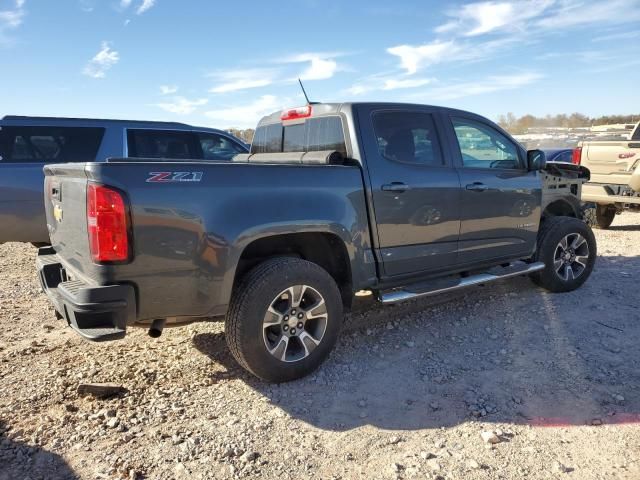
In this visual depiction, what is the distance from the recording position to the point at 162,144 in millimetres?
7266

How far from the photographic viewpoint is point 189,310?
123 inches

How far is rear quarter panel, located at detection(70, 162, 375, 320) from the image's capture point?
9.43ft

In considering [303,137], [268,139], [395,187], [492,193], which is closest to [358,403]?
[395,187]

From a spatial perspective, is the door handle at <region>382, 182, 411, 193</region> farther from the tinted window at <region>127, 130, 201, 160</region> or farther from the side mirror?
the tinted window at <region>127, 130, 201, 160</region>

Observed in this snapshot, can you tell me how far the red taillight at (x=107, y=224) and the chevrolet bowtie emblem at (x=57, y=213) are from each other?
0.77 m

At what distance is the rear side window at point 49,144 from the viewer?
20.1ft

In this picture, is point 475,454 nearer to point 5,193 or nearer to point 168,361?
point 168,361

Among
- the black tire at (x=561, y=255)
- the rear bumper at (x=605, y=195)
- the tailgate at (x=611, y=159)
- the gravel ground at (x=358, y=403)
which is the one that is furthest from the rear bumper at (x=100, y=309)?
the tailgate at (x=611, y=159)

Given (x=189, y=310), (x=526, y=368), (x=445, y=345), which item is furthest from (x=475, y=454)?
(x=189, y=310)

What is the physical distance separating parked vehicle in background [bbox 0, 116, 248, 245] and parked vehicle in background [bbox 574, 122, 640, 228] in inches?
245

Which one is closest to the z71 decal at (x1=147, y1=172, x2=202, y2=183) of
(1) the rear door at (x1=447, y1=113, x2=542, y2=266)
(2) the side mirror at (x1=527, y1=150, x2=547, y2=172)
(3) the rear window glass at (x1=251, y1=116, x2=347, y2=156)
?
(3) the rear window glass at (x1=251, y1=116, x2=347, y2=156)

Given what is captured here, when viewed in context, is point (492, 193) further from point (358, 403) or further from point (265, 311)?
point (265, 311)

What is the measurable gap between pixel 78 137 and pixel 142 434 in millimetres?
4988

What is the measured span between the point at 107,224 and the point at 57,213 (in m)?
1.00
